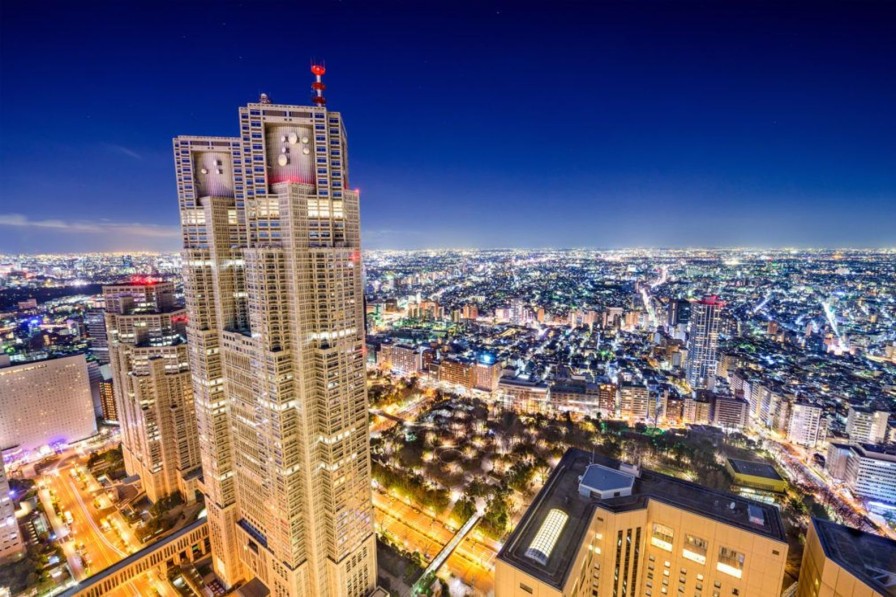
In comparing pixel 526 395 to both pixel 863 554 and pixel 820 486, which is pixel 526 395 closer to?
pixel 820 486

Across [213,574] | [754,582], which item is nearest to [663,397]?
[754,582]

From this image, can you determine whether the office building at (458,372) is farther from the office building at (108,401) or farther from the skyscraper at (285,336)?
the office building at (108,401)

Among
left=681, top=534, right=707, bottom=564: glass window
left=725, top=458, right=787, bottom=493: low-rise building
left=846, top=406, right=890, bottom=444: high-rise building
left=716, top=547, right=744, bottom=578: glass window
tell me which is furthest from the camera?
left=846, top=406, right=890, bottom=444: high-rise building

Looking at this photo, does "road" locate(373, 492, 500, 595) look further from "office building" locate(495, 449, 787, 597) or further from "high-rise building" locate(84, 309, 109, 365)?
"high-rise building" locate(84, 309, 109, 365)

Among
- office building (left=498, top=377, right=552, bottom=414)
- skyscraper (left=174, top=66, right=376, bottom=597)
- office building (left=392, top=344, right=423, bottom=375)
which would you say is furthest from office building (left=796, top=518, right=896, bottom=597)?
office building (left=392, top=344, right=423, bottom=375)

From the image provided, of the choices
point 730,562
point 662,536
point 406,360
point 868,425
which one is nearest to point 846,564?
point 730,562

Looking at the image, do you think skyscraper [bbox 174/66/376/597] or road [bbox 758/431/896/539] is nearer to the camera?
skyscraper [bbox 174/66/376/597]

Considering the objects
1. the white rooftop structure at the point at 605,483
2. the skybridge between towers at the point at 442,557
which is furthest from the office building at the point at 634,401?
the white rooftop structure at the point at 605,483

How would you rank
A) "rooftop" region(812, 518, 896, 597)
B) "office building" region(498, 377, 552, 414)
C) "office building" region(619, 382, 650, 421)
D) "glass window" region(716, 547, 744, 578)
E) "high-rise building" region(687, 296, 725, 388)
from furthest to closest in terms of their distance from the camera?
"high-rise building" region(687, 296, 725, 388)
"office building" region(498, 377, 552, 414)
"office building" region(619, 382, 650, 421)
"glass window" region(716, 547, 744, 578)
"rooftop" region(812, 518, 896, 597)
